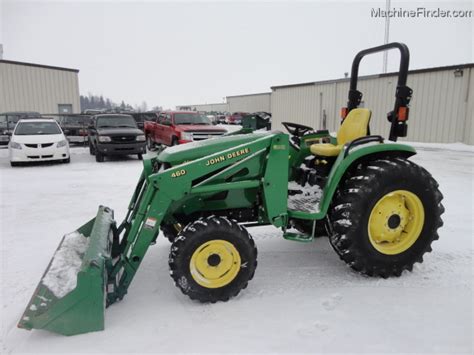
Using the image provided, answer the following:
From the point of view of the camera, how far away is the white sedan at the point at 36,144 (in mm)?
11422

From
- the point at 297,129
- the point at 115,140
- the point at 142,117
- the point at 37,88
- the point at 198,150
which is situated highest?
the point at 37,88

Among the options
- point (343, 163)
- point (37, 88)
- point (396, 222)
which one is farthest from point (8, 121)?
point (396, 222)

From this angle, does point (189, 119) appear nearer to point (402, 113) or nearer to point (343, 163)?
point (402, 113)

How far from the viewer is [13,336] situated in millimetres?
2850

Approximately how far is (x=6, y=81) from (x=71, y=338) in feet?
83.2

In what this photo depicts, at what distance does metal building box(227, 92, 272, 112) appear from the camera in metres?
44.0

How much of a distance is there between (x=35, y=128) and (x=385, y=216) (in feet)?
38.6

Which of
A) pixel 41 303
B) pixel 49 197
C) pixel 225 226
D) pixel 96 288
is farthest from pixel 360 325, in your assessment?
pixel 49 197

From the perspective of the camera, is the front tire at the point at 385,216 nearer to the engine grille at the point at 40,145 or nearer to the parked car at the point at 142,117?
the engine grille at the point at 40,145

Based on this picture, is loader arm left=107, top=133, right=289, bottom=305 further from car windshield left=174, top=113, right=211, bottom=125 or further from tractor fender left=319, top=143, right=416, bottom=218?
car windshield left=174, top=113, right=211, bottom=125

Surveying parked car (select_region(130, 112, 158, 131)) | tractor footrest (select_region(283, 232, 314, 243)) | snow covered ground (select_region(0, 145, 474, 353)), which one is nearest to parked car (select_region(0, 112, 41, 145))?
parked car (select_region(130, 112, 158, 131))

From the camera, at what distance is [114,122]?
13711mm

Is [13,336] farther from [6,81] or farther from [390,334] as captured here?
[6,81]

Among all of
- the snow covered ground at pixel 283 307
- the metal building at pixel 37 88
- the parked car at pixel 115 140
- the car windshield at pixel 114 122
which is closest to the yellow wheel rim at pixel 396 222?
the snow covered ground at pixel 283 307
